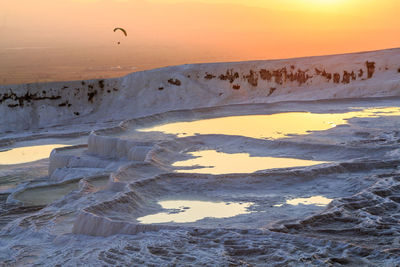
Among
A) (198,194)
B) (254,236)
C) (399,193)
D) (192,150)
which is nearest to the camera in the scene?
(254,236)

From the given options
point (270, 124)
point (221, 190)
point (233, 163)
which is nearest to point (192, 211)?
point (221, 190)

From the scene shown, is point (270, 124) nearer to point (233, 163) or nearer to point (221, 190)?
point (233, 163)

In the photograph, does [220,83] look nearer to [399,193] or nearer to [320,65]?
[320,65]

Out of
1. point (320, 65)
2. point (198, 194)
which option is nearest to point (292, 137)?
point (198, 194)

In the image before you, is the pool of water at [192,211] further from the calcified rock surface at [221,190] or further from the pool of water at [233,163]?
the pool of water at [233,163]

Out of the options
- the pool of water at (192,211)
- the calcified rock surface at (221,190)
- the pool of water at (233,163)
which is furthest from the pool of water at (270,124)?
the pool of water at (192,211)
